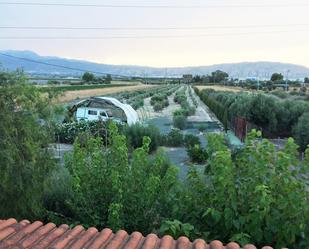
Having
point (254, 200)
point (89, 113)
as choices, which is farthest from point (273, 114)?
point (254, 200)

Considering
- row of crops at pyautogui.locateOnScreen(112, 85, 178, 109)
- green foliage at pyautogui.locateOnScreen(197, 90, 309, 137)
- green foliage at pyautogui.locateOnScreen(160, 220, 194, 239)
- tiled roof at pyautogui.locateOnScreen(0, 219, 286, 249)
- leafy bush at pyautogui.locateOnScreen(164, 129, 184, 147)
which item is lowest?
row of crops at pyautogui.locateOnScreen(112, 85, 178, 109)

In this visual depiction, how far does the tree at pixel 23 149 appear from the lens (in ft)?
21.5

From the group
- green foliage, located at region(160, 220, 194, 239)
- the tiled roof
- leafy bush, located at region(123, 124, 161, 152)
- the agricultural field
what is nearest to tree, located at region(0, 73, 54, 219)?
the agricultural field

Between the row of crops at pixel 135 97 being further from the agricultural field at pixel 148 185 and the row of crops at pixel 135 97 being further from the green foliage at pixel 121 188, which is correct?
the green foliage at pixel 121 188

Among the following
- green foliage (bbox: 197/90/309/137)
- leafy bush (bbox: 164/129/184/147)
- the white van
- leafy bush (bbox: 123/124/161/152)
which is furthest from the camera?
the white van

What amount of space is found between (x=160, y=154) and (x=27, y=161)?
216cm

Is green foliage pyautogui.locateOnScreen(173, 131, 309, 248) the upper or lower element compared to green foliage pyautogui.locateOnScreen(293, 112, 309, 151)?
upper

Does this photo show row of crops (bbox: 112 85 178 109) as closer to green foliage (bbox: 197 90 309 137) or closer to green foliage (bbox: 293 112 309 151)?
green foliage (bbox: 197 90 309 137)

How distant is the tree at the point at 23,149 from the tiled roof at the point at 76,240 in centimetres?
251

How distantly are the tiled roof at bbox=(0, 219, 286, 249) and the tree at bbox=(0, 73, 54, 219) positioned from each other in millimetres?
2505

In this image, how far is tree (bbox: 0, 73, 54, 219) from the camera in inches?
258

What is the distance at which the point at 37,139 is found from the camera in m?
7.25

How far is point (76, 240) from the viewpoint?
383cm

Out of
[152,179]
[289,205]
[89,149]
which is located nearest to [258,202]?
[289,205]
